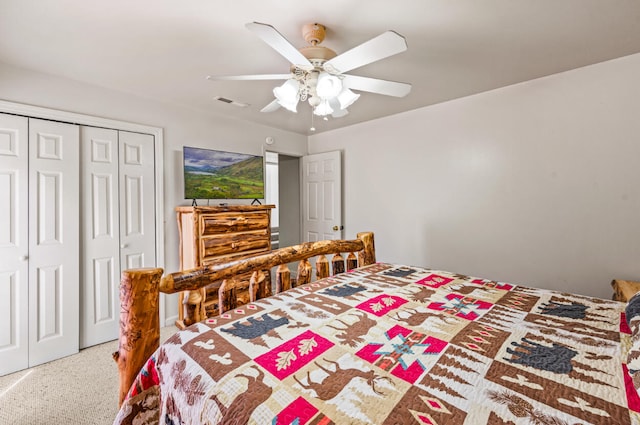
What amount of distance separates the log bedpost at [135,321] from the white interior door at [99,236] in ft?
6.48

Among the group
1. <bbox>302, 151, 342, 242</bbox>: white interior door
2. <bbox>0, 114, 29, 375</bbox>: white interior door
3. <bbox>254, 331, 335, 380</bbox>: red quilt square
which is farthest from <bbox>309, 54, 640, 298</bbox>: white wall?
<bbox>0, 114, 29, 375</bbox>: white interior door

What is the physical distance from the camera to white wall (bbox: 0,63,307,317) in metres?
2.25

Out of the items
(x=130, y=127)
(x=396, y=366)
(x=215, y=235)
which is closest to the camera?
(x=396, y=366)

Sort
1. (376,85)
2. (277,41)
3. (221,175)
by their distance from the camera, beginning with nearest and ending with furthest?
(277,41), (376,85), (221,175)

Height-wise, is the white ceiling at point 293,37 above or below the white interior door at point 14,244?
above

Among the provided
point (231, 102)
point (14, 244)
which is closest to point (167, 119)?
point (231, 102)

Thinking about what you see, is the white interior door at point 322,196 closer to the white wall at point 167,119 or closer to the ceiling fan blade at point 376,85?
the white wall at point 167,119

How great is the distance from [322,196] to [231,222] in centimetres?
154

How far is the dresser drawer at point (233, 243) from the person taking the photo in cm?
280

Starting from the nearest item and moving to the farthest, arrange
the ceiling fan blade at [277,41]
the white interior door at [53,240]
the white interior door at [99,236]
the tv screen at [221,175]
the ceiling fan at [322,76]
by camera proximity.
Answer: the ceiling fan blade at [277,41] → the ceiling fan at [322,76] → the white interior door at [53,240] → the white interior door at [99,236] → the tv screen at [221,175]

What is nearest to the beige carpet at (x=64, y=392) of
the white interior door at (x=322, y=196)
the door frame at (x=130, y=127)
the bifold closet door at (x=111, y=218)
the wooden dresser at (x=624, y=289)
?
the bifold closet door at (x=111, y=218)

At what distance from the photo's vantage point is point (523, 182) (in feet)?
8.43

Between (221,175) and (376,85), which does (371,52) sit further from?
(221,175)

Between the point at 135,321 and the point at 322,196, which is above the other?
the point at 322,196
